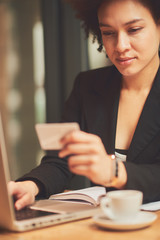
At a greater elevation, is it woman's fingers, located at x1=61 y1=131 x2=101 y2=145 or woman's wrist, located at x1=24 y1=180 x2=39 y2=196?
woman's fingers, located at x1=61 y1=131 x2=101 y2=145

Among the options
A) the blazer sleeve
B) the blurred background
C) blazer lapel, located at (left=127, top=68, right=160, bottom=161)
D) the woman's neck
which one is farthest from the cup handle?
the blurred background

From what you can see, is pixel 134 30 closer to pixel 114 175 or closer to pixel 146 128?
pixel 146 128

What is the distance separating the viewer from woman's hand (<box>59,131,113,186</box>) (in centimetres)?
89

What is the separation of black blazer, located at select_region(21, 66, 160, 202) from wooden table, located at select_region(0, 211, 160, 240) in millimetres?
222

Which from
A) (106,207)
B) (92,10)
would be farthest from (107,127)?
(106,207)

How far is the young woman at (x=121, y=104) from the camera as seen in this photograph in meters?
1.25

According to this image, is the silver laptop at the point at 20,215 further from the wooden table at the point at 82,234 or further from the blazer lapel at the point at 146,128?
the blazer lapel at the point at 146,128

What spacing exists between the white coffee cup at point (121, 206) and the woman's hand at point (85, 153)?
7 cm

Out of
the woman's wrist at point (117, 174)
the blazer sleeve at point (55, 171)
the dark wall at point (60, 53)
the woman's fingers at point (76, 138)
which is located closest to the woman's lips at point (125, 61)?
the blazer sleeve at point (55, 171)

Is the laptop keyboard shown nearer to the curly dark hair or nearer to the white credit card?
the white credit card

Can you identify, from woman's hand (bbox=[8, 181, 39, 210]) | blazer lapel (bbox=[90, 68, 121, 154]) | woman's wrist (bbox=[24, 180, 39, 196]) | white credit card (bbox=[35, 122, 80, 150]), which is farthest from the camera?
blazer lapel (bbox=[90, 68, 121, 154])

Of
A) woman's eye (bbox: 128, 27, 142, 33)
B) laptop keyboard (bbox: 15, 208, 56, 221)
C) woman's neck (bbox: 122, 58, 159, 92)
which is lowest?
laptop keyboard (bbox: 15, 208, 56, 221)

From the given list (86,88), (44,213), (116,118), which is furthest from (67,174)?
(44,213)

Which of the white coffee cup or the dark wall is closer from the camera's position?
the white coffee cup
